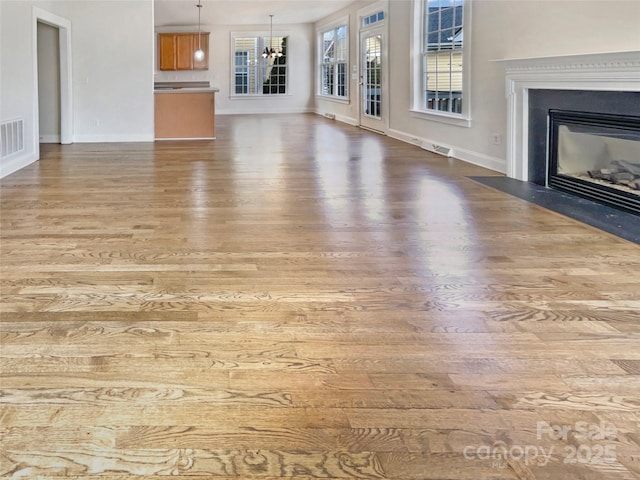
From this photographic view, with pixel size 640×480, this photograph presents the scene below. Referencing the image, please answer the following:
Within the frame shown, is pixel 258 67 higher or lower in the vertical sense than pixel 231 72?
higher

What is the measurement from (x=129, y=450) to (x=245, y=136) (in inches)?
393

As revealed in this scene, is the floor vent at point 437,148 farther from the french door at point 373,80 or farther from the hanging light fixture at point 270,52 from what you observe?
the hanging light fixture at point 270,52

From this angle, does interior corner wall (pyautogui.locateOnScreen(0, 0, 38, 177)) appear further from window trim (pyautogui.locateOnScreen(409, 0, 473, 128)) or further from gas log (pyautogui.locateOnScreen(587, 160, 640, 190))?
gas log (pyautogui.locateOnScreen(587, 160, 640, 190))

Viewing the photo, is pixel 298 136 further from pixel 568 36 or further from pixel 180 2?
pixel 568 36

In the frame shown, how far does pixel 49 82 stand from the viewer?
9.89 m

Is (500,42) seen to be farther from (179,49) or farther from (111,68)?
(179,49)

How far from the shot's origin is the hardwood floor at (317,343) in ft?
5.36

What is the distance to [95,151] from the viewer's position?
8.91 meters

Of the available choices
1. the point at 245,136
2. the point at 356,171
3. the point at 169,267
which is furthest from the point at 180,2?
the point at 169,267

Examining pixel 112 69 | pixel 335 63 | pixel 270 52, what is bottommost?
pixel 112 69

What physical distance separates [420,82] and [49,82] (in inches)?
229

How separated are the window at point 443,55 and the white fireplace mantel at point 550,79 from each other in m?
1.78

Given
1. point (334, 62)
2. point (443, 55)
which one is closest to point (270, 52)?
point (334, 62)

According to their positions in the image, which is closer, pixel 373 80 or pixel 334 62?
pixel 373 80
